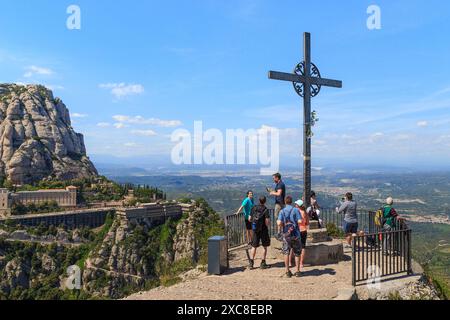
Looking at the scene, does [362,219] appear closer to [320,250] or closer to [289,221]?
[320,250]

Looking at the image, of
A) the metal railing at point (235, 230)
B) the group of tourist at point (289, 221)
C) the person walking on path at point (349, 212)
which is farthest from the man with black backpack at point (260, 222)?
the person walking on path at point (349, 212)

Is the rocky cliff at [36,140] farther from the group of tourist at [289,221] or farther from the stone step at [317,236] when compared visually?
the stone step at [317,236]

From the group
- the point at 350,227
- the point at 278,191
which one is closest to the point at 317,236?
the point at 350,227

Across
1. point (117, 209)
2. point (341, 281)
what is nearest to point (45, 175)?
point (117, 209)

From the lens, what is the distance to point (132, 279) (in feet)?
246

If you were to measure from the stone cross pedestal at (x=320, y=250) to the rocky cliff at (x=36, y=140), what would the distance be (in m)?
120

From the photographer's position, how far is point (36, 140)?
124m

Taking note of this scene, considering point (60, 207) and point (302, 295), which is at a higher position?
point (302, 295)

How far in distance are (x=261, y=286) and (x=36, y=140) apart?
433 feet

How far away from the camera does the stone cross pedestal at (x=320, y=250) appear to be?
1012 cm
